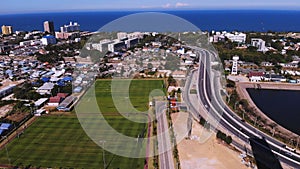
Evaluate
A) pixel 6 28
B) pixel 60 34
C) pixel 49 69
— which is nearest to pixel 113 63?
pixel 49 69

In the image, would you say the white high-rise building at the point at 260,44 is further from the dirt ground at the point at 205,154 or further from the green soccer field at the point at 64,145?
the dirt ground at the point at 205,154

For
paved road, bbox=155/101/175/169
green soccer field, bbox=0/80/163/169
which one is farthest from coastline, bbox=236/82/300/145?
green soccer field, bbox=0/80/163/169

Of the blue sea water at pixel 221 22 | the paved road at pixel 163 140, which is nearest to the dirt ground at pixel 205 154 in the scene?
the paved road at pixel 163 140

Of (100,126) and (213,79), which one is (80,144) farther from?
(213,79)

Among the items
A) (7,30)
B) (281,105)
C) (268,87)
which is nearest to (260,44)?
(268,87)

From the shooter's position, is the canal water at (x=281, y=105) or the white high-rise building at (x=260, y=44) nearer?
the canal water at (x=281, y=105)

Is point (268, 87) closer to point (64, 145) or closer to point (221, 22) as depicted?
point (64, 145)

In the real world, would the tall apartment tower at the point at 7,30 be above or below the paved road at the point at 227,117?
above
